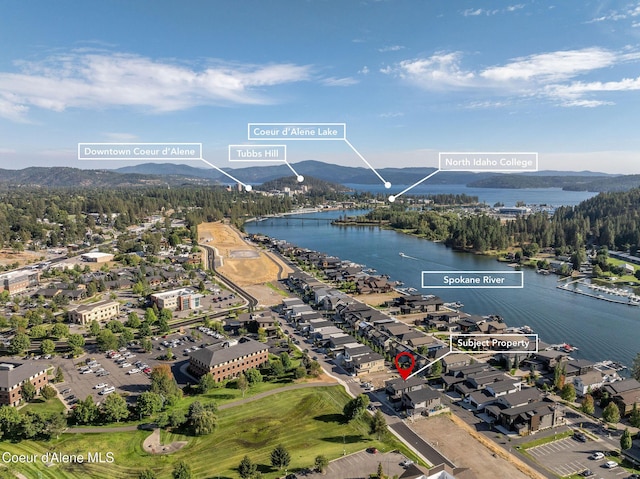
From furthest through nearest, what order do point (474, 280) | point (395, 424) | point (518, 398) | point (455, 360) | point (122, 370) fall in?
point (474, 280) → point (455, 360) → point (122, 370) → point (518, 398) → point (395, 424)

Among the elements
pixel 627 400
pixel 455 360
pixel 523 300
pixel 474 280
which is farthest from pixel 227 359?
pixel 523 300

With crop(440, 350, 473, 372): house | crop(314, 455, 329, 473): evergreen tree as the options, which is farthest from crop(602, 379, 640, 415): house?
crop(314, 455, 329, 473): evergreen tree

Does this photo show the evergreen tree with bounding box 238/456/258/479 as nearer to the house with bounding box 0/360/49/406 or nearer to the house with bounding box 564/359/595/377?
the house with bounding box 0/360/49/406

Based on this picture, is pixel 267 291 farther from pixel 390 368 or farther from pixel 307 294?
pixel 390 368

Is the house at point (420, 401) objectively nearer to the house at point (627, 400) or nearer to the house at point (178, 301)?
the house at point (627, 400)

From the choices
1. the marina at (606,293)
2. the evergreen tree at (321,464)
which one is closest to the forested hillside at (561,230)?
the marina at (606,293)

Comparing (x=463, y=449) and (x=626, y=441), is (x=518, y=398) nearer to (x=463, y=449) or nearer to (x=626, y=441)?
(x=626, y=441)

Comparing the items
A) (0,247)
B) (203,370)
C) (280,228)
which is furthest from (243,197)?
(203,370)
